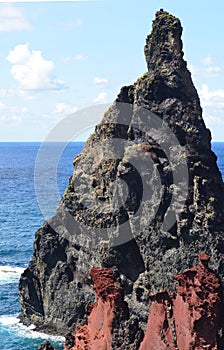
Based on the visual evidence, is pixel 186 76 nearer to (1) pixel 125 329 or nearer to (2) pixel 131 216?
(2) pixel 131 216

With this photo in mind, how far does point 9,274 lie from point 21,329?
18.3 m

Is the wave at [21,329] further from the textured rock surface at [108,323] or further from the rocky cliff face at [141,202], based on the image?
the textured rock surface at [108,323]

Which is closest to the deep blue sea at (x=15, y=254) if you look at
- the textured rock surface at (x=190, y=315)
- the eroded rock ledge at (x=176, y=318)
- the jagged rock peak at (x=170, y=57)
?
the eroded rock ledge at (x=176, y=318)

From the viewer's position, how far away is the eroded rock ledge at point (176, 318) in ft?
87.6

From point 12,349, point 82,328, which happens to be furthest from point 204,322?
point 12,349

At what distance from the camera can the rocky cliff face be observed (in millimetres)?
51531

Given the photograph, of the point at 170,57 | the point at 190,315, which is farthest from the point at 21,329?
the point at 190,315

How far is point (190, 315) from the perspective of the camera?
88.6 ft

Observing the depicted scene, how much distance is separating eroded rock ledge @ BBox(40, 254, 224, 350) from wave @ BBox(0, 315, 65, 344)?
26136 millimetres

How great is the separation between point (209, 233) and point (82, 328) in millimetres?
20415

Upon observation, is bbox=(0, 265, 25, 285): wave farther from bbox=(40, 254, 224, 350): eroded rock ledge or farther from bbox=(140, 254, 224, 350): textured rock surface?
bbox=(140, 254, 224, 350): textured rock surface

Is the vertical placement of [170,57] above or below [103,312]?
above

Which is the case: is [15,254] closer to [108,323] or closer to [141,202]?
[141,202]

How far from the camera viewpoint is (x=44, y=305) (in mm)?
60844
